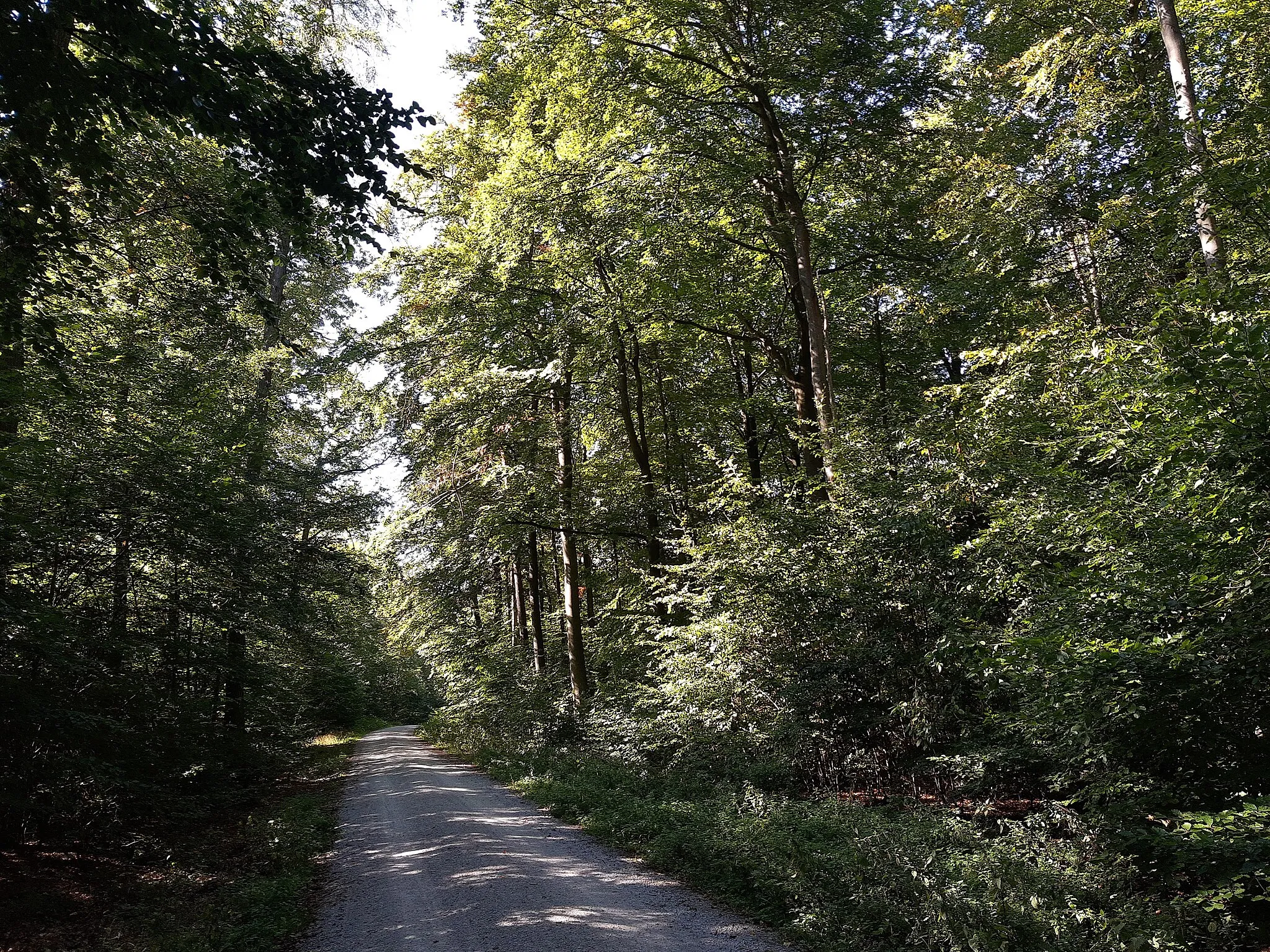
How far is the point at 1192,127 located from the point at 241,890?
13676 millimetres

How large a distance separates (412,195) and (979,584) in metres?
15.5

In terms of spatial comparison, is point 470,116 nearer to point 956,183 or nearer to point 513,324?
point 513,324

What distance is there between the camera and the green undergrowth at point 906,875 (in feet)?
14.0

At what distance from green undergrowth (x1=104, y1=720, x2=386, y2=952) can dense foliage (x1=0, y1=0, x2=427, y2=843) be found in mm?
1198

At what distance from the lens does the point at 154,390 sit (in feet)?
35.8

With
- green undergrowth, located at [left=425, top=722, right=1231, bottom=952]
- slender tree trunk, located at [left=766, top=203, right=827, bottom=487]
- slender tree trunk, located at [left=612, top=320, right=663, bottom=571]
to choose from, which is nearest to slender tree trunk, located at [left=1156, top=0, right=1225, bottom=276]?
slender tree trunk, located at [left=766, top=203, right=827, bottom=487]

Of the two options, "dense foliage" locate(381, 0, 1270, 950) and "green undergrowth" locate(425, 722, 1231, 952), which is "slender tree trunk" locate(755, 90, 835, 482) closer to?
"dense foliage" locate(381, 0, 1270, 950)

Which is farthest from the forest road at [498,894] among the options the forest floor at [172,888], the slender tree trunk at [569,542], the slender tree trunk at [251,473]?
the slender tree trunk at [569,542]

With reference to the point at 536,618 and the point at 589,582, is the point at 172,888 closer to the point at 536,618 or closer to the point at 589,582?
the point at 536,618

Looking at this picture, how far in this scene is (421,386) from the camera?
1634cm

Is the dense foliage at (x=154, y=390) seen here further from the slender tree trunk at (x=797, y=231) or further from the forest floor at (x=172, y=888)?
the slender tree trunk at (x=797, y=231)

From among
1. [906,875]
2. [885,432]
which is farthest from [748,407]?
[906,875]

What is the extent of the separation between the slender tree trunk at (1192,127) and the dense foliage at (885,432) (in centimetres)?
7

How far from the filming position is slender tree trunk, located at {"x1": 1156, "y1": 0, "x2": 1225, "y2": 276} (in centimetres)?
752
